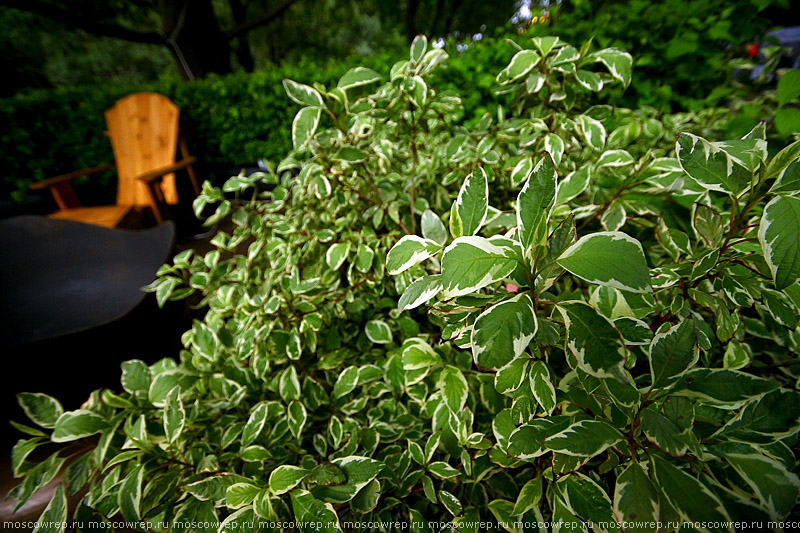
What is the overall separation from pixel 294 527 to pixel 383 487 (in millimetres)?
178

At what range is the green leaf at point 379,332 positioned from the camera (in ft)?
2.89

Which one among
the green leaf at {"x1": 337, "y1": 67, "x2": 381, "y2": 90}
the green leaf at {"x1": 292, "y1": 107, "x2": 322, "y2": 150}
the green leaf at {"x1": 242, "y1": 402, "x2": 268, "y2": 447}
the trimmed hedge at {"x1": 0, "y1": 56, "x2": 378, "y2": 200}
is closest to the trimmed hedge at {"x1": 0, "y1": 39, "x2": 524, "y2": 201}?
the trimmed hedge at {"x1": 0, "y1": 56, "x2": 378, "y2": 200}

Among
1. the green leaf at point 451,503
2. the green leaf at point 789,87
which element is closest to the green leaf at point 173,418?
the green leaf at point 451,503

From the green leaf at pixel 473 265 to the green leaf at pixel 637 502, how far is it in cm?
30

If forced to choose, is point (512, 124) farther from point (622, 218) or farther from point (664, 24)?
point (664, 24)

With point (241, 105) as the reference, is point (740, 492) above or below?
below

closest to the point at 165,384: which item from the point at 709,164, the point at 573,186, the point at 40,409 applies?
the point at 40,409

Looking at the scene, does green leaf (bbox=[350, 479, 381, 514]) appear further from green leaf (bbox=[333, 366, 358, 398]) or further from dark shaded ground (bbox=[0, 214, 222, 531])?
dark shaded ground (bbox=[0, 214, 222, 531])

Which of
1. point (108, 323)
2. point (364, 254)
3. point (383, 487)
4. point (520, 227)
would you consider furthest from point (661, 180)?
point (108, 323)

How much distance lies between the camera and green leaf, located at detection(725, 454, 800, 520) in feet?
1.34

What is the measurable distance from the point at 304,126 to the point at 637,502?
2.80 ft

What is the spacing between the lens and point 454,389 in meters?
0.67

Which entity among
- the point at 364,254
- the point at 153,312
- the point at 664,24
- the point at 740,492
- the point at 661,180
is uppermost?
the point at 664,24

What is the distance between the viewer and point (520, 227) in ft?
1.47
